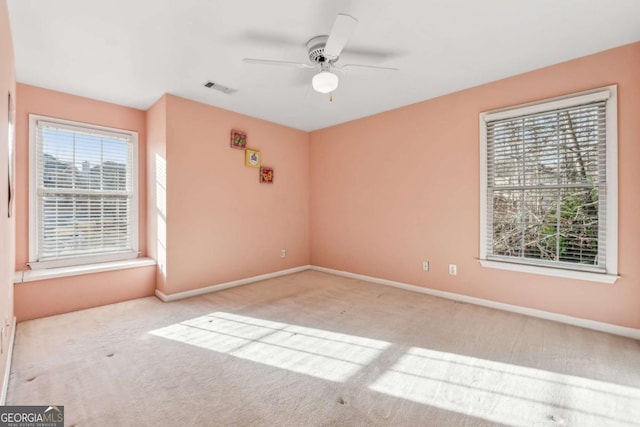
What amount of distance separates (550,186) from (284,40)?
9.50ft

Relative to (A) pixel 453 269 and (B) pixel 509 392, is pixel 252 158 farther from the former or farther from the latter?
(B) pixel 509 392

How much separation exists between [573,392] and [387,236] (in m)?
2.58

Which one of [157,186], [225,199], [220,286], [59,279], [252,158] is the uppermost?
[252,158]

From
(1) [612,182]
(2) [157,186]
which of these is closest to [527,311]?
(1) [612,182]

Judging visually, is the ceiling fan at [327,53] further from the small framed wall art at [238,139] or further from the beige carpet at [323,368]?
the beige carpet at [323,368]

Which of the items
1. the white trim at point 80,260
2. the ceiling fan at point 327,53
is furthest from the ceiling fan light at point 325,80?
the white trim at point 80,260

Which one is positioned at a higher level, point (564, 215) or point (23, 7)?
point (23, 7)

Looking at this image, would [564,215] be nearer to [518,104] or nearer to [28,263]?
[518,104]

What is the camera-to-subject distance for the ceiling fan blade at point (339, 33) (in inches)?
71.2

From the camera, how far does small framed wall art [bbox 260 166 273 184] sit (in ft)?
14.9

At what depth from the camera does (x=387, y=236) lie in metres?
4.19

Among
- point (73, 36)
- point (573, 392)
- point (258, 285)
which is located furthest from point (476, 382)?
point (73, 36)

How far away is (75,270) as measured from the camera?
3213 mm

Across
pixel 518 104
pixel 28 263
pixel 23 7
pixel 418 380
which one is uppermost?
pixel 23 7
